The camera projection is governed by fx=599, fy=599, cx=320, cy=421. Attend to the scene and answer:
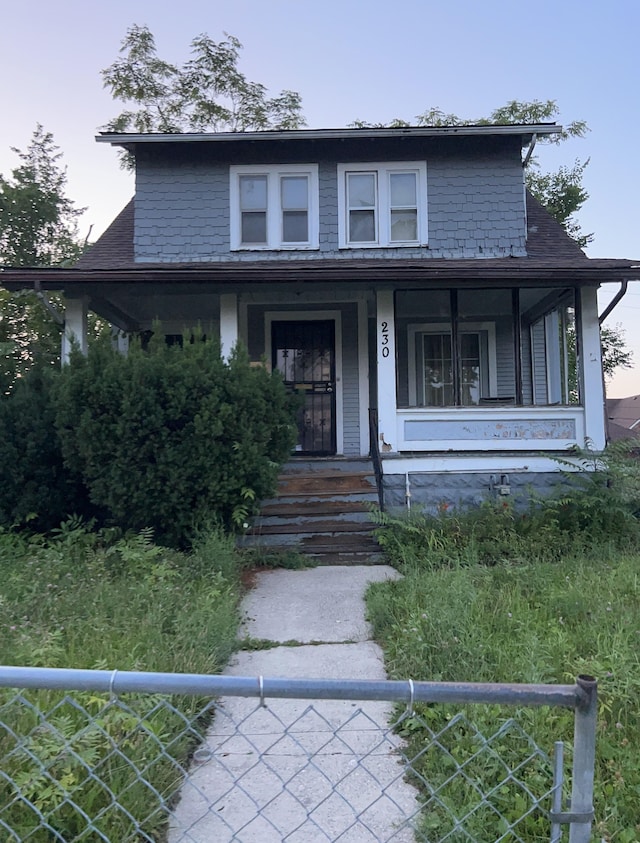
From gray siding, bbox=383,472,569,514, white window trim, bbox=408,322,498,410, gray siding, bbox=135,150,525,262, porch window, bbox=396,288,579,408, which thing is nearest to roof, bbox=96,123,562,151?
gray siding, bbox=135,150,525,262

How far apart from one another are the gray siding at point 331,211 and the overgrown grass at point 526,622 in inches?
181

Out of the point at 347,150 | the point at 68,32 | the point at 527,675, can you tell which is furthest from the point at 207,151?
the point at 527,675

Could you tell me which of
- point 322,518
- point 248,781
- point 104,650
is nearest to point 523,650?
point 248,781

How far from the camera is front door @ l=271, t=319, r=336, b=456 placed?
35.4 feet

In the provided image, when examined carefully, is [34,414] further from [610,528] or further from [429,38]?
[429,38]

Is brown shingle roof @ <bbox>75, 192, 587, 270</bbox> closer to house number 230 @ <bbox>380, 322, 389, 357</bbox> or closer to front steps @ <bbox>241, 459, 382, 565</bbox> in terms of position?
house number 230 @ <bbox>380, 322, 389, 357</bbox>

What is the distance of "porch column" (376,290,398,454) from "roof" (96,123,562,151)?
2.93 m

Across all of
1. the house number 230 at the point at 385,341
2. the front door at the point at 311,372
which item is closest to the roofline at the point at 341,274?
the house number 230 at the point at 385,341

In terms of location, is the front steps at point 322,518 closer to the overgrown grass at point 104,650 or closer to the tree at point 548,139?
the overgrown grass at point 104,650

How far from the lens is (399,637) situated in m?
4.47

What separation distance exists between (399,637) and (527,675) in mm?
1259

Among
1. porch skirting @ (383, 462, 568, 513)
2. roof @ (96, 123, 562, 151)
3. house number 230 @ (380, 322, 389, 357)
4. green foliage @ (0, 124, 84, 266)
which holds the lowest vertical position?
porch skirting @ (383, 462, 568, 513)

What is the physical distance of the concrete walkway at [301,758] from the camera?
244 cm

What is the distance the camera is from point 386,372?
8.85 metres
